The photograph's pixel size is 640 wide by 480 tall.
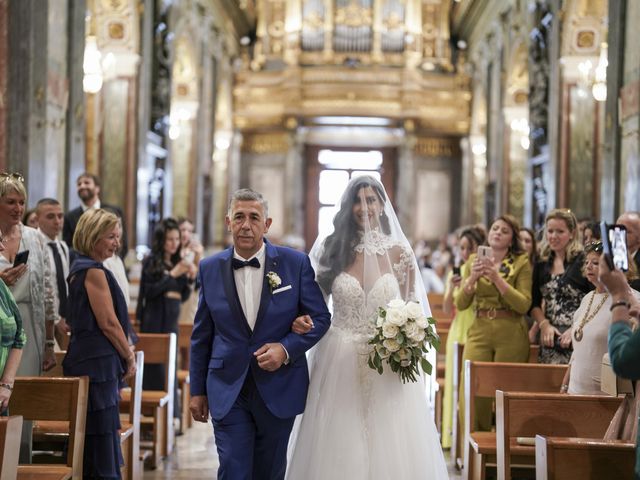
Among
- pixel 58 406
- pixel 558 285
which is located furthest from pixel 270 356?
pixel 558 285

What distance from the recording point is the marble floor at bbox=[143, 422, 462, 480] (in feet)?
21.2

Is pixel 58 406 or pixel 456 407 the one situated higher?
pixel 58 406

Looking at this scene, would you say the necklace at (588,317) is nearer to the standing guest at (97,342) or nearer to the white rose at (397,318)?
the white rose at (397,318)

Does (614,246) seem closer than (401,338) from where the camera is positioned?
Yes

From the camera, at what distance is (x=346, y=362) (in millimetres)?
4754

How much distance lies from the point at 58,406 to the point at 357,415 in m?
1.55

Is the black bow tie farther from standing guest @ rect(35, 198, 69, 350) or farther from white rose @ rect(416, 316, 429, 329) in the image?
standing guest @ rect(35, 198, 69, 350)

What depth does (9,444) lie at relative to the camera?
11.6ft

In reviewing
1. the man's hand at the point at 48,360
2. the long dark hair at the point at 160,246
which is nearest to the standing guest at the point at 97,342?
the man's hand at the point at 48,360

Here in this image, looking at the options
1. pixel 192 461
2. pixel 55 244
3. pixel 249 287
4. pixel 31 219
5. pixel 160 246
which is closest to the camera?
pixel 249 287

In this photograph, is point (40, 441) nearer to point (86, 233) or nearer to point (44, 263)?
point (44, 263)

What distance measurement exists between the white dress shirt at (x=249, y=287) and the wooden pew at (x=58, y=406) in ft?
3.28

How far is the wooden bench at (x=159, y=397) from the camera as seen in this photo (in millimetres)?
6663

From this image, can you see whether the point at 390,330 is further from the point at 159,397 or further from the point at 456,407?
the point at 159,397
